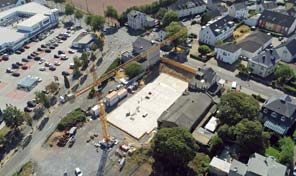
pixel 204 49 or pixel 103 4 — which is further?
pixel 103 4

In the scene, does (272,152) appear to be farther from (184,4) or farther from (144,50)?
(184,4)

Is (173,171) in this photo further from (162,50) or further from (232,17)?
(232,17)

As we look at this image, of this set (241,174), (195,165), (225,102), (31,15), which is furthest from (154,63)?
(31,15)

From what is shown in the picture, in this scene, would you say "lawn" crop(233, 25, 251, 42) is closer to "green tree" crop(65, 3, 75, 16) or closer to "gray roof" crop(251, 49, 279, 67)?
"gray roof" crop(251, 49, 279, 67)

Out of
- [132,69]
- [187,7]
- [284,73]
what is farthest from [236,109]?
[187,7]

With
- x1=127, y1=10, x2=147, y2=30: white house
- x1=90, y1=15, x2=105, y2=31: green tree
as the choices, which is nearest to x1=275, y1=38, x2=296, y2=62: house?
x1=127, y1=10, x2=147, y2=30: white house

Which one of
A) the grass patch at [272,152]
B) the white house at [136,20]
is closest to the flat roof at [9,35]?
the white house at [136,20]

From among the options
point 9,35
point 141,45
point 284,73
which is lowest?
point 9,35
